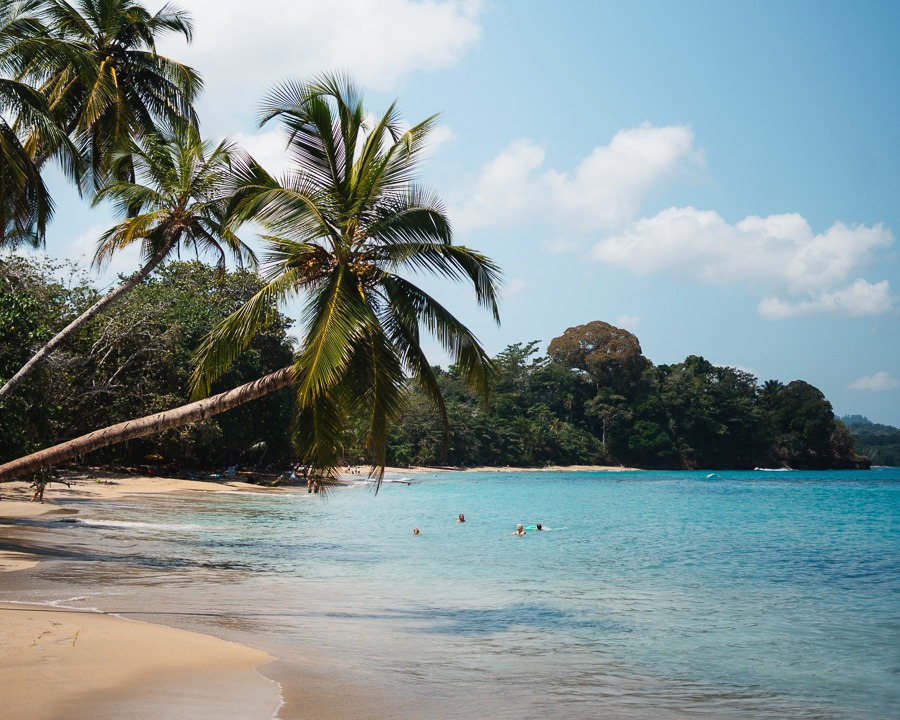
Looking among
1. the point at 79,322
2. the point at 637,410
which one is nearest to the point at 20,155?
the point at 79,322

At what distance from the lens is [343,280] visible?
9688 millimetres

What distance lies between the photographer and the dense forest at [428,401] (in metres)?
27.9

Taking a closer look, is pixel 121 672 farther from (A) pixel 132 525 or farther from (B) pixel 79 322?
(A) pixel 132 525

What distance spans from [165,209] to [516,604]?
7976 mm

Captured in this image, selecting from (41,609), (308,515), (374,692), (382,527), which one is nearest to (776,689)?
(374,692)

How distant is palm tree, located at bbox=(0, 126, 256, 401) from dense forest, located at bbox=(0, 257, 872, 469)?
4.32 ft

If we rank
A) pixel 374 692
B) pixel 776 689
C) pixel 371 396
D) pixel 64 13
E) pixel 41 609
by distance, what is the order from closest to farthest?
pixel 374 692 < pixel 776 689 < pixel 41 609 < pixel 371 396 < pixel 64 13

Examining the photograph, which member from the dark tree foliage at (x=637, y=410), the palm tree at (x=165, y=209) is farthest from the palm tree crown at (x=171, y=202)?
the dark tree foliage at (x=637, y=410)

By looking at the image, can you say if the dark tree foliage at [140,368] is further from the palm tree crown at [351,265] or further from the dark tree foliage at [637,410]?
the dark tree foliage at [637,410]

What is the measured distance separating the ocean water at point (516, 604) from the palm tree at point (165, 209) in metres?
4.24

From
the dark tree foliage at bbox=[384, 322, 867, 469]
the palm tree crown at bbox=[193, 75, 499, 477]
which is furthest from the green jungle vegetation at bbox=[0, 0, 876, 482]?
the dark tree foliage at bbox=[384, 322, 867, 469]

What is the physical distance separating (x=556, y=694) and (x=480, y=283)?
5098 millimetres

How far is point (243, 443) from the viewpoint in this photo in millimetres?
43781

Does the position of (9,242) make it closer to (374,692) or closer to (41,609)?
(41,609)
